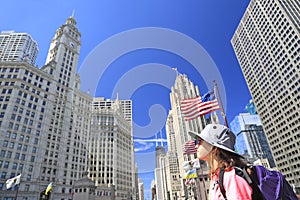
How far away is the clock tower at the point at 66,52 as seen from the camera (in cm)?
6297

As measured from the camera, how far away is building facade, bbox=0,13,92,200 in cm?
4247

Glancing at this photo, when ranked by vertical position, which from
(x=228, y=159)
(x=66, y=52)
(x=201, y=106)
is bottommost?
(x=228, y=159)

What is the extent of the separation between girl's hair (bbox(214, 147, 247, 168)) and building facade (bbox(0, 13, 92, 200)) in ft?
169

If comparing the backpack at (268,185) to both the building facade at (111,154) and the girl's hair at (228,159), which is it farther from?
the building facade at (111,154)

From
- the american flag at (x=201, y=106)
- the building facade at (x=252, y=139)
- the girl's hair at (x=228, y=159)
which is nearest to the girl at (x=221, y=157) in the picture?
the girl's hair at (x=228, y=159)

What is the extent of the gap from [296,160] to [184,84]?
53.9 m

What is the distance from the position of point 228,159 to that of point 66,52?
2973 inches

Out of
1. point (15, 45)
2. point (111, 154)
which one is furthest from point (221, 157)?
point (15, 45)

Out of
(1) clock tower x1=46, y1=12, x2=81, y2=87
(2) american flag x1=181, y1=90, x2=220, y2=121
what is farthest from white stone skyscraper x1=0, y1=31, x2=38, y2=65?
(2) american flag x1=181, y1=90, x2=220, y2=121

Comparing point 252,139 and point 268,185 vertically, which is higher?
point 252,139

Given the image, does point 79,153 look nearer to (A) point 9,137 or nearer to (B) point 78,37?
(A) point 9,137

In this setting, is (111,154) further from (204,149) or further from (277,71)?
(204,149)

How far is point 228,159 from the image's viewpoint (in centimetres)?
203

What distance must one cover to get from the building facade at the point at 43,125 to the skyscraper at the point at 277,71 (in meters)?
72.3
